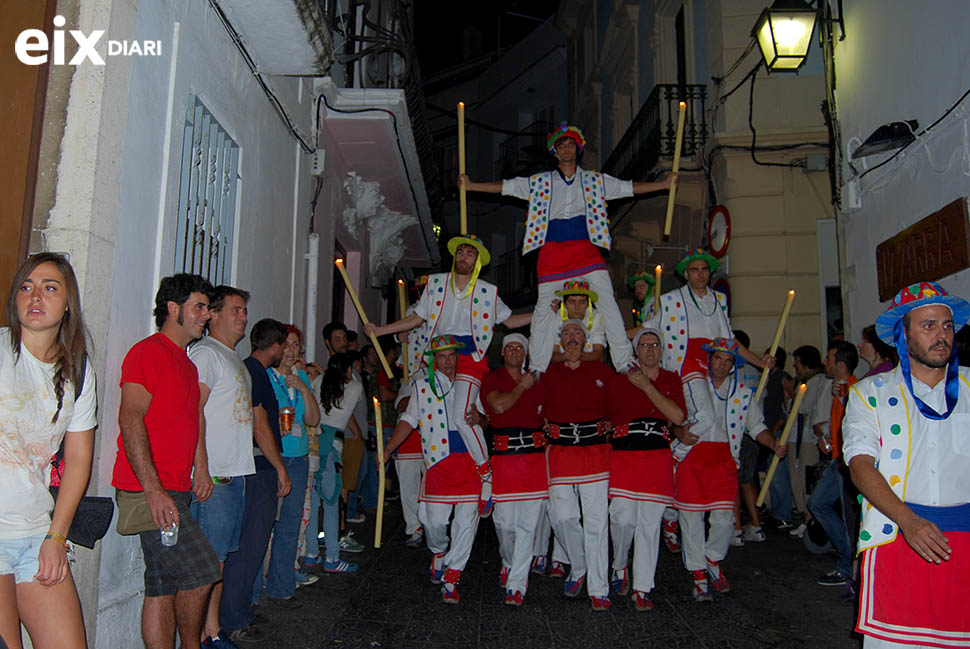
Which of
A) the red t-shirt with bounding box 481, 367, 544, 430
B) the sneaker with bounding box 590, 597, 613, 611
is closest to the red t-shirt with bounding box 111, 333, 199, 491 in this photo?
the red t-shirt with bounding box 481, 367, 544, 430

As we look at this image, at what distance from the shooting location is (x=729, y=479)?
624cm

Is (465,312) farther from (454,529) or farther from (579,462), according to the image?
(454,529)

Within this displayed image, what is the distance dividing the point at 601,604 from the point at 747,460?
12.1 feet

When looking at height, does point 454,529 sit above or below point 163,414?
below

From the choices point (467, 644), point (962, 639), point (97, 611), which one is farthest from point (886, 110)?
point (97, 611)

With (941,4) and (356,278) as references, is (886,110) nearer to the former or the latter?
(941,4)

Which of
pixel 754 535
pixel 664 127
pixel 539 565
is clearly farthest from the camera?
pixel 664 127

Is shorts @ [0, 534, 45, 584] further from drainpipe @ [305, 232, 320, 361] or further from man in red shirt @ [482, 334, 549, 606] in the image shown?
drainpipe @ [305, 232, 320, 361]

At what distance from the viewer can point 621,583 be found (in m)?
6.23

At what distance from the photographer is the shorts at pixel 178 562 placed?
386 centimetres

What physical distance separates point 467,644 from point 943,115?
5618 millimetres

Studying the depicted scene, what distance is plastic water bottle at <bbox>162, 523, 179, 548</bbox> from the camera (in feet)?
12.4

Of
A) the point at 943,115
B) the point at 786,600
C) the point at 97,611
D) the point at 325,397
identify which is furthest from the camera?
the point at 325,397

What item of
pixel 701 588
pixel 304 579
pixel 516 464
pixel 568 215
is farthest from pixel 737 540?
pixel 304 579
